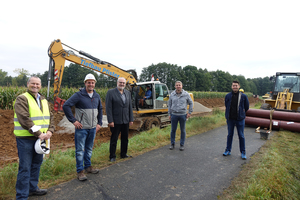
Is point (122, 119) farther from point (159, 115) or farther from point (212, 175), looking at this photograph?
point (159, 115)

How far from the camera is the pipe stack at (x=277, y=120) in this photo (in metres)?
7.96

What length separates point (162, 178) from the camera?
3543mm

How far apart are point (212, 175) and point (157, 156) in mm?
1496

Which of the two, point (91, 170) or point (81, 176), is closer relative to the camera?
point (81, 176)

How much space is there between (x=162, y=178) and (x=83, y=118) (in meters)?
1.91

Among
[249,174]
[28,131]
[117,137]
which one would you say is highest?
[28,131]

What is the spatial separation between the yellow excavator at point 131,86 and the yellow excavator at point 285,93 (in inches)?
239

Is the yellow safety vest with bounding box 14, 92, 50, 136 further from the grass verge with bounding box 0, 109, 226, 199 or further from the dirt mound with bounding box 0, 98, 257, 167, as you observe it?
the dirt mound with bounding box 0, 98, 257, 167

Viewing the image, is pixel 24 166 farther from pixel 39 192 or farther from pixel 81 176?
pixel 81 176

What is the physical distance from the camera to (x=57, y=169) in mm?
3551

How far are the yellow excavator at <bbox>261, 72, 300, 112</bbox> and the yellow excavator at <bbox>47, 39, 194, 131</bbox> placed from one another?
6.07m

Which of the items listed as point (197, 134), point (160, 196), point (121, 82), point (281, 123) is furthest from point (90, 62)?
point (281, 123)

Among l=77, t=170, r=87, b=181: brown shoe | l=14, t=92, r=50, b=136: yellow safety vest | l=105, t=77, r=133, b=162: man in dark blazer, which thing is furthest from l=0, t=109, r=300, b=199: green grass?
l=14, t=92, r=50, b=136: yellow safety vest

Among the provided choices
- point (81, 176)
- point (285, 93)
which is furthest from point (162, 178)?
point (285, 93)
